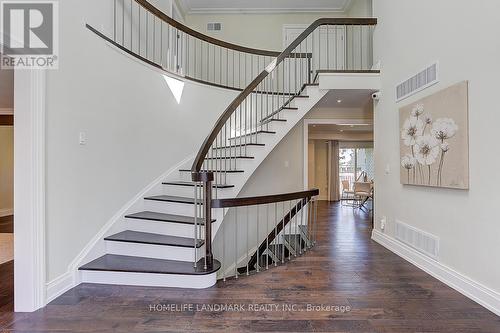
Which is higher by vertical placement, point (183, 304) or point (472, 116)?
point (472, 116)

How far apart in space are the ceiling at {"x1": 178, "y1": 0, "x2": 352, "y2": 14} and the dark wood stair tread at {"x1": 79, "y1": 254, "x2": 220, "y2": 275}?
559 cm

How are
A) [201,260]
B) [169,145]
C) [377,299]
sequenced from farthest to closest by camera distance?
[169,145]
[201,260]
[377,299]

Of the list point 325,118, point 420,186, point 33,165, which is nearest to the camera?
point 33,165

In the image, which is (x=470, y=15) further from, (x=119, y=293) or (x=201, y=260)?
(x=119, y=293)

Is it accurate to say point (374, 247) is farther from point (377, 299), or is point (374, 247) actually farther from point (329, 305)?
point (329, 305)

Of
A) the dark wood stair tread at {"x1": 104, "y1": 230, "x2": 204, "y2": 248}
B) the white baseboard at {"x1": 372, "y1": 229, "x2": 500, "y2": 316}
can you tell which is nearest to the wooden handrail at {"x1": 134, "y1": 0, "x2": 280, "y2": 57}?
the dark wood stair tread at {"x1": 104, "y1": 230, "x2": 204, "y2": 248}

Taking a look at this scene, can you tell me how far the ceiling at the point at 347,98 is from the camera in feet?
14.1

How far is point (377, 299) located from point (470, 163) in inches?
56.9

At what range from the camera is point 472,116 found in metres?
2.32

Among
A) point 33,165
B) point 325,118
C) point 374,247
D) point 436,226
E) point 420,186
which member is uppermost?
point 325,118

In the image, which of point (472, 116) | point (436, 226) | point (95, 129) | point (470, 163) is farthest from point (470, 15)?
point (95, 129)

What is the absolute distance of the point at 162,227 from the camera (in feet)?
10.1

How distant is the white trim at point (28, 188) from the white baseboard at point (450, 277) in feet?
12.0

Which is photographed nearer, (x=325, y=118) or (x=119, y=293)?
(x=119, y=293)
